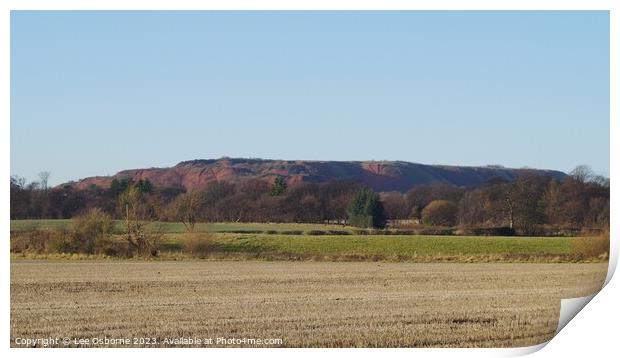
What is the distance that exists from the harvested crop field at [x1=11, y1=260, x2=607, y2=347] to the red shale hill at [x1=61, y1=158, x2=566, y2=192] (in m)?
3.32

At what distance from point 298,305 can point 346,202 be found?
492 centimetres

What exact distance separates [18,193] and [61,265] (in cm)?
2732

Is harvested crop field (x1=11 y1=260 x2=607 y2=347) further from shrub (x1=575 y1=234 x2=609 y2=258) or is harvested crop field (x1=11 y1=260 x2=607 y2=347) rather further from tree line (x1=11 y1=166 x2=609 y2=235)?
tree line (x1=11 y1=166 x2=609 y2=235)

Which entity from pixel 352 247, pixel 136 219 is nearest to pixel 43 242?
pixel 136 219

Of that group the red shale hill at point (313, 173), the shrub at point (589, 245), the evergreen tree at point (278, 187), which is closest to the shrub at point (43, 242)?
the red shale hill at point (313, 173)

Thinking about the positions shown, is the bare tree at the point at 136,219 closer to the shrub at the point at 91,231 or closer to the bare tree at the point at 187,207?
the shrub at the point at 91,231

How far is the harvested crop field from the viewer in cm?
1756

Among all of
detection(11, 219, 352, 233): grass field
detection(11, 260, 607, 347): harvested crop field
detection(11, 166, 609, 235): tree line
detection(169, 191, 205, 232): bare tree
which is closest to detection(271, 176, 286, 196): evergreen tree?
detection(11, 166, 609, 235): tree line

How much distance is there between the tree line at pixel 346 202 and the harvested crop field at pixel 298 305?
7.47 ft

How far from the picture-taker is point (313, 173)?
92.9 ft

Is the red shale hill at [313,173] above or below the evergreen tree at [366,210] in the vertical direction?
above

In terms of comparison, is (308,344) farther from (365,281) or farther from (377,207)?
(365,281)

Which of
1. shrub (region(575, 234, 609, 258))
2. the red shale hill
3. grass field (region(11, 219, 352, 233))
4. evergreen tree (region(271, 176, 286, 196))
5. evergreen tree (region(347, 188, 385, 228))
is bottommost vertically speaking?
shrub (region(575, 234, 609, 258))

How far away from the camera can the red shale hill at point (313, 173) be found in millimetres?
24609
